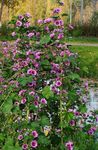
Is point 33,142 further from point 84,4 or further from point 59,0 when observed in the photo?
point 84,4

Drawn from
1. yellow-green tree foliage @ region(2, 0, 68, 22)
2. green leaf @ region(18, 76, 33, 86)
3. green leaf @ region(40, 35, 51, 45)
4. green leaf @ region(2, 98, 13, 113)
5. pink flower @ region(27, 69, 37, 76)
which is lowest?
yellow-green tree foliage @ region(2, 0, 68, 22)

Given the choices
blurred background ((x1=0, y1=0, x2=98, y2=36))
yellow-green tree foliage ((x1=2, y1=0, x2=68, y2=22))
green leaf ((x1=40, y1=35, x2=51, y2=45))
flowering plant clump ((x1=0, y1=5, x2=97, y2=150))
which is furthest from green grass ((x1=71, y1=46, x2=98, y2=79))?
yellow-green tree foliage ((x1=2, y1=0, x2=68, y2=22))

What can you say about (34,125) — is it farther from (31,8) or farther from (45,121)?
(31,8)

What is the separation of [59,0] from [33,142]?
4.38ft

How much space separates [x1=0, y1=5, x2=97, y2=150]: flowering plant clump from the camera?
5.02 metres

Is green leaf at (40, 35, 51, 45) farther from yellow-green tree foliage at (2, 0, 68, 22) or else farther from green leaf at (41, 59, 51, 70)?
yellow-green tree foliage at (2, 0, 68, 22)

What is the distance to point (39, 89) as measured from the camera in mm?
5293

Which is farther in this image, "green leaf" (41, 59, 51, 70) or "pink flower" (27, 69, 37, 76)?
"green leaf" (41, 59, 51, 70)

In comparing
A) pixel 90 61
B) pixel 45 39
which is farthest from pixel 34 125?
pixel 90 61

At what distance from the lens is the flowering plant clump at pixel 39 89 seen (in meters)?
5.02

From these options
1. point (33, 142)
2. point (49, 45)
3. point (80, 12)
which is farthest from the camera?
point (80, 12)

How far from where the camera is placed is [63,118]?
5191 millimetres

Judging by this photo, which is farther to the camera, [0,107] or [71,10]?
[71,10]

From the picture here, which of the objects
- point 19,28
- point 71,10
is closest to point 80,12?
point 71,10
